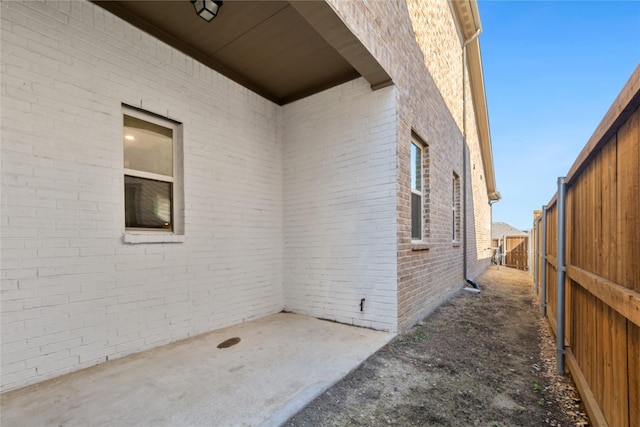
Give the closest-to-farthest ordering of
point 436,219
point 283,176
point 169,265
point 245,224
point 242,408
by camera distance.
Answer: point 242,408, point 169,265, point 245,224, point 283,176, point 436,219

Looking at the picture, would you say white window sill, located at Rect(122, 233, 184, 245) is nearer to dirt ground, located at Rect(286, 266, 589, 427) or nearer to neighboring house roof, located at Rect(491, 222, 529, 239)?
dirt ground, located at Rect(286, 266, 589, 427)

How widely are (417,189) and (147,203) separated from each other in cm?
406

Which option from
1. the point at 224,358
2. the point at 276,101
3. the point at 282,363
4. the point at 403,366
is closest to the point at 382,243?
the point at 403,366

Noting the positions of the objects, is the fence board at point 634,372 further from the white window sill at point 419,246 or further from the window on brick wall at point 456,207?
the window on brick wall at point 456,207

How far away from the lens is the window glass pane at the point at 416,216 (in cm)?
484

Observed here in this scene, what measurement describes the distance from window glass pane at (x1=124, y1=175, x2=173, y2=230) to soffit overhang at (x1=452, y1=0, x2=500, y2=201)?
25.7 ft

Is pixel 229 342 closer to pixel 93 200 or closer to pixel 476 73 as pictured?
pixel 93 200

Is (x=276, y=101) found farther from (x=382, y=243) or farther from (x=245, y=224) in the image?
(x=382, y=243)

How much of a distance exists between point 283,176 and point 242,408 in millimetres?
3475

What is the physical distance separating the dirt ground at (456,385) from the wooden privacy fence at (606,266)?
10.4 inches

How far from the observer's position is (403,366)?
295 centimetres

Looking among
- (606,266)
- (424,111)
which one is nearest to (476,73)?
(424,111)

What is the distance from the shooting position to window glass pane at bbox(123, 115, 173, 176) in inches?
128

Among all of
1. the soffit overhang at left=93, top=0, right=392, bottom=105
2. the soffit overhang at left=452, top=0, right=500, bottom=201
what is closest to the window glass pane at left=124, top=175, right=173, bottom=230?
the soffit overhang at left=93, top=0, right=392, bottom=105
